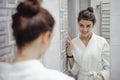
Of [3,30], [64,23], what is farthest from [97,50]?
[3,30]

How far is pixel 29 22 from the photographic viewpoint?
674 mm

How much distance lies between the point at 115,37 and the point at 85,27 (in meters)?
0.31

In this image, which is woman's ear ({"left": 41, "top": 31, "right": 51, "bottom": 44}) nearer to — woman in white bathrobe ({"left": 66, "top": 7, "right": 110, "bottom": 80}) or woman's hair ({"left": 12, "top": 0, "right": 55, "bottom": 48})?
woman's hair ({"left": 12, "top": 0, "right": 55, "bottom": 48})

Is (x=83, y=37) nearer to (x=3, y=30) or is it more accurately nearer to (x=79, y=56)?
(x=79, y=56)

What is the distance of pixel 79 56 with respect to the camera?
4.60ft

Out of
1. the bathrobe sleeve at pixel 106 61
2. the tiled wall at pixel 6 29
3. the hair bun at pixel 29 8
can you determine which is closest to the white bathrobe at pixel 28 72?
the hair bun at pixel 29 8

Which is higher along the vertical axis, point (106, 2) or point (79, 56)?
point (106, 2)

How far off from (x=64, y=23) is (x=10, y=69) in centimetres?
79

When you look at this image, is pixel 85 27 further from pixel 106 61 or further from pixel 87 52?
pixel 106 61

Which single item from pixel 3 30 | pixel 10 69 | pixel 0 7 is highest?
pixel 0 7

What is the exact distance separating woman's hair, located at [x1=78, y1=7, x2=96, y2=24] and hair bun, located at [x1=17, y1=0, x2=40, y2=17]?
67cm

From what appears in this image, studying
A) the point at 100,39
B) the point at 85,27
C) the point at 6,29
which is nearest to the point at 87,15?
the point at 85,27

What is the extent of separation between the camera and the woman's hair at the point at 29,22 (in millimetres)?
677

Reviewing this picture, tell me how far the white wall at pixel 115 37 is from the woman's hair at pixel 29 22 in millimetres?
920
